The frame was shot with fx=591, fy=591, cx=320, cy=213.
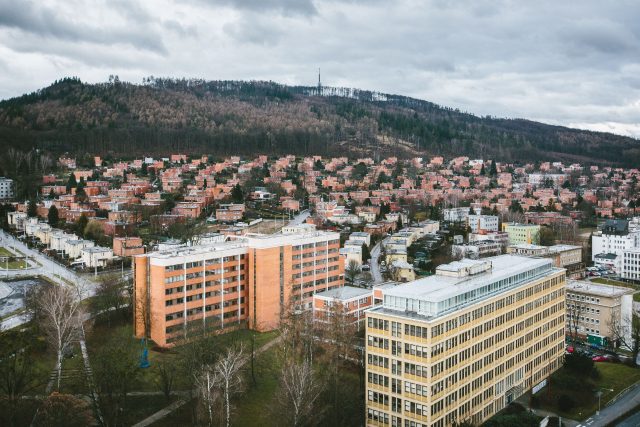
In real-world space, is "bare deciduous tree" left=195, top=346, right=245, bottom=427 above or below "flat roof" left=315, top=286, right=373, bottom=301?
below

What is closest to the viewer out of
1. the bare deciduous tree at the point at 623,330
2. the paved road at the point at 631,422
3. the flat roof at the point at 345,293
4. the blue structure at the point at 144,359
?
the paved road at the point at 631,422

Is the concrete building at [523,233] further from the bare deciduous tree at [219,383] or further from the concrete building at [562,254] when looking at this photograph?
the bare deciduous tree at [219,383]

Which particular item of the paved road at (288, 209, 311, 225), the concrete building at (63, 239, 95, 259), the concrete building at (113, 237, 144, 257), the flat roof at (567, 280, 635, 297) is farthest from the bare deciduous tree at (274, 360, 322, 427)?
the paved road at (288, 209, 311, 225)

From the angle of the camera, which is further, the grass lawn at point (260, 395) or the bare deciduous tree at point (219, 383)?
the grass lawn at point (260, 395)

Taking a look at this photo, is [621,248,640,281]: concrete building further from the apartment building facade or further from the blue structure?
the blue structure

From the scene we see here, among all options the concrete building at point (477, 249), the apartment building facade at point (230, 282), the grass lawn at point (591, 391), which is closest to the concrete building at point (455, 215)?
the concrete building at point (477, 249)

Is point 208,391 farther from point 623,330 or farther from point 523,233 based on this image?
point 523,233

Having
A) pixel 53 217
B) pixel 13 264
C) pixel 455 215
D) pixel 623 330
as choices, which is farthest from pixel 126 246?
pixel 455 215

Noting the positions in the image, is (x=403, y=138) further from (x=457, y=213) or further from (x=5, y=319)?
(x=5, y=319)
